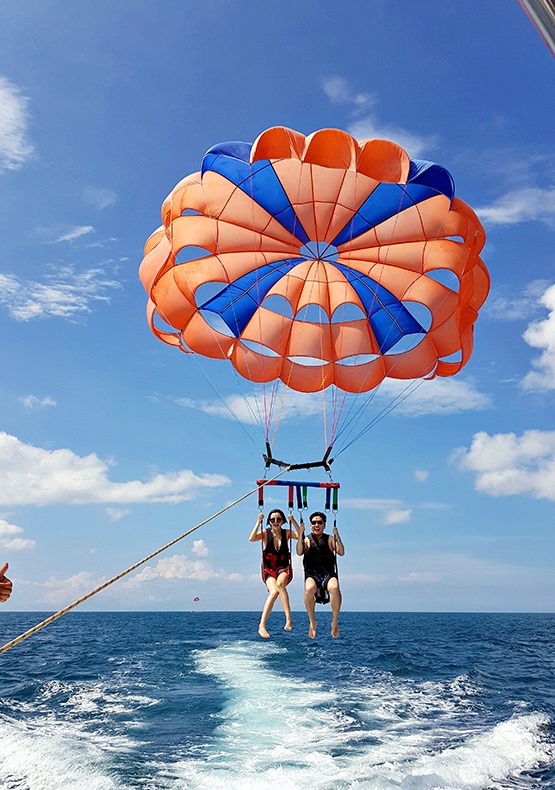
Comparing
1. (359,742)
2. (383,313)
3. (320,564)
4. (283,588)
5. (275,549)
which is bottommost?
(359,742)

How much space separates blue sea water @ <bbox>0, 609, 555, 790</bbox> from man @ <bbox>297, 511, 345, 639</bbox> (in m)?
3.49

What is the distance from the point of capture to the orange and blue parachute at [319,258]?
28.0ft

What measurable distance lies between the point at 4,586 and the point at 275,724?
11.2 meters

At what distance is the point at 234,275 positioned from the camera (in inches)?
378

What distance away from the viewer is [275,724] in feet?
42.1

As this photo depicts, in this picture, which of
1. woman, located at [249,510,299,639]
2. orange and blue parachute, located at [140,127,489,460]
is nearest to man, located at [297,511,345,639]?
woman, located at [249,510,299,639]

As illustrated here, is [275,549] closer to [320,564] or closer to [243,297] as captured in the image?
[320,564]

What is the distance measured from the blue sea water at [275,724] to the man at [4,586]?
7598 millimetres

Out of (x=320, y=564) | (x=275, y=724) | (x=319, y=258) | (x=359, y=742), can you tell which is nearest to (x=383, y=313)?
(x=319, y=258)

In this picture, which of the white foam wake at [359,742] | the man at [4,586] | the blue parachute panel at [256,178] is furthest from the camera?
the white foam wake at [359,742]

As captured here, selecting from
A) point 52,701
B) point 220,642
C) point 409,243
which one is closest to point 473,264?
point 409,243

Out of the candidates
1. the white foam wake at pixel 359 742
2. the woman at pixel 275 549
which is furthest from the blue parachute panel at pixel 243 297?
the white foam wake at pixel 359 742

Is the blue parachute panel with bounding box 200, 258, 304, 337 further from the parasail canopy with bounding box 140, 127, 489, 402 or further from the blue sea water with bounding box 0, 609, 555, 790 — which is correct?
the blue sea water with bounding box 0, 609, 555, 790

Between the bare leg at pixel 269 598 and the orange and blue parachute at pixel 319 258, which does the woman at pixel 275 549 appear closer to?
the bare leg at pixel 269 598
